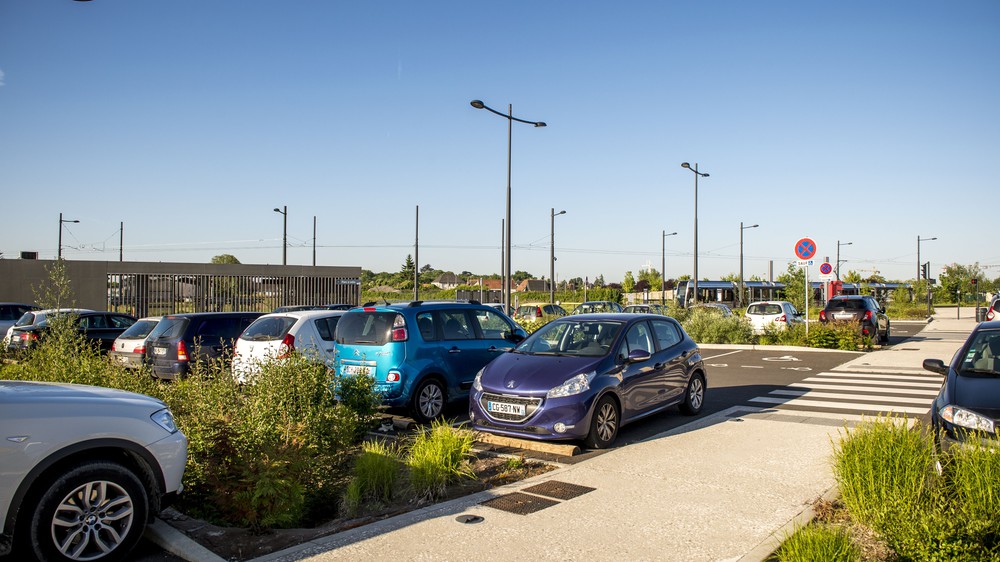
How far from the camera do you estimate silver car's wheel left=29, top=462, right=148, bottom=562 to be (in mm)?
4438

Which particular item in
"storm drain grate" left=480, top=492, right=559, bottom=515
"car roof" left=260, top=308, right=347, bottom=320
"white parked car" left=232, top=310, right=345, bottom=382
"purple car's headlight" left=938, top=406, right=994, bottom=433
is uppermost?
"car roof" left=260, top=308, right=347, bottom=320

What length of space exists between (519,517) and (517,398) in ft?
8.61

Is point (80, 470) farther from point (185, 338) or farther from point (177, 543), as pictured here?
point (185, 338)

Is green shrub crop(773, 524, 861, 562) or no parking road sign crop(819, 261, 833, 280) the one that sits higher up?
no parking road sign crop(819, 261, 833, 280)

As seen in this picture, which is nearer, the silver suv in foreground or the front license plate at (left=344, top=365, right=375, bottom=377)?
the silver suv in foreground

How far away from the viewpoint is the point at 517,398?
8.07 m

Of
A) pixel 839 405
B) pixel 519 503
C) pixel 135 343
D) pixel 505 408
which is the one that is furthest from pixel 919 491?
pixel 135 343

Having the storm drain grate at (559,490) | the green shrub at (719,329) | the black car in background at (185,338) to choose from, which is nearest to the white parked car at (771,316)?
the green shrub at (719,329)

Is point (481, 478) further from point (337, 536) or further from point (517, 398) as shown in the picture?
point (337, 536)

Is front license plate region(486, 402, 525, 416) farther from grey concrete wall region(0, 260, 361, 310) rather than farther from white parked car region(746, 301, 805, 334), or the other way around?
grey concrete wall region(0, 260, 361, 310)

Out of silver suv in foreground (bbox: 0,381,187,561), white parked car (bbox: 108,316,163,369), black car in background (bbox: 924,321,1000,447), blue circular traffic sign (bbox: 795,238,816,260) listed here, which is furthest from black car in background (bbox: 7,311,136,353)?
blue circular traffic sign (bbox: 795,238,816,260)

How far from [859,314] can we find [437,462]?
859 inches

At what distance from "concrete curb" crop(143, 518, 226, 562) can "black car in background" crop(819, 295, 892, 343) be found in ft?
74.5

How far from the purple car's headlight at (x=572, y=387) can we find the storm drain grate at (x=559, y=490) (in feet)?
4.75
